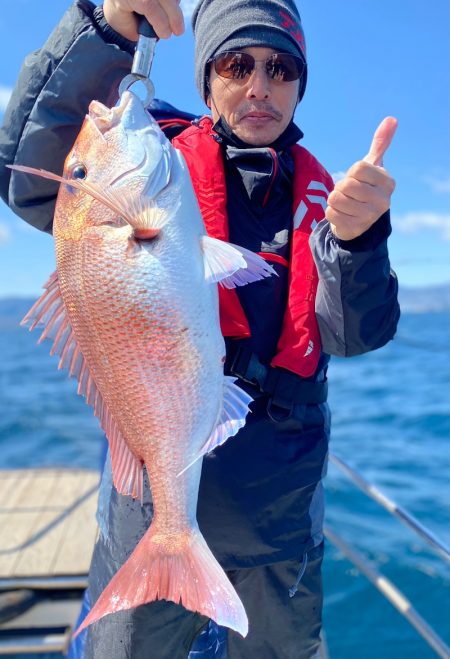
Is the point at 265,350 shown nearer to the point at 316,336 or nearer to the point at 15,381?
the point at 316,336

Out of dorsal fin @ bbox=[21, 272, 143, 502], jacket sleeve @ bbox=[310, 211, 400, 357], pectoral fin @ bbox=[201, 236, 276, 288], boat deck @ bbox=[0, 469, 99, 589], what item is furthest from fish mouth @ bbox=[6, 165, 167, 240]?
boat deck @ bbox=[0, 469, 99, 589]

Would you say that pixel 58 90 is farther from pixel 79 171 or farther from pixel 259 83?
pixel 259 83

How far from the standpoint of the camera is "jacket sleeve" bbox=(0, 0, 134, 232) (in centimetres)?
171

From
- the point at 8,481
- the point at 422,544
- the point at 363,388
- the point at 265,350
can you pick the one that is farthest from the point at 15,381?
the point at 265,350

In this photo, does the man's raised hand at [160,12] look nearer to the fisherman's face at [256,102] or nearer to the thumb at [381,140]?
the fisherman's face at [256,102]

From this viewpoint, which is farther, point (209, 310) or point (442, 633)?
point (442, 633)

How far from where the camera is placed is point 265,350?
1880 millimetres

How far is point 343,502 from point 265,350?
18.5 ft

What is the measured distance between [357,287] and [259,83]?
0.79m

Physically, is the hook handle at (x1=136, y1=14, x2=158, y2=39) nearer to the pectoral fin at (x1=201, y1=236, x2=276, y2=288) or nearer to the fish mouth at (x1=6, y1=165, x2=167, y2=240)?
the fish mouth at (x1=6, y1=165, x2=167, y2=240)

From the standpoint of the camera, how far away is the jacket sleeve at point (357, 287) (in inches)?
61.9

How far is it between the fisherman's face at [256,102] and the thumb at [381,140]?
621 mm

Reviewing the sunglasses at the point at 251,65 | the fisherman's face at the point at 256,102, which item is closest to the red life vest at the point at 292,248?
the fisherman's face at the point at 256,102

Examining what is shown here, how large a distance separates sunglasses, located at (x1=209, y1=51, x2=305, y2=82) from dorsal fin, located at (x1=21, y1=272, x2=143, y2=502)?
96 cm
